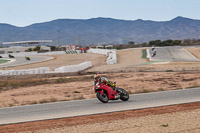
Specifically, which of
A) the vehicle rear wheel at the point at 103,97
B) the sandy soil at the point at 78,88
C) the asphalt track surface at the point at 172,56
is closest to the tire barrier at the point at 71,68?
the sandy soil at the point at 78,88

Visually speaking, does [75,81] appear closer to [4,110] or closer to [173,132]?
[4,110]

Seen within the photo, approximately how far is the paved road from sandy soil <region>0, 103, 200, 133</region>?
0.77m

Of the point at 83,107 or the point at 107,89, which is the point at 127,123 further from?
the point at 107,89

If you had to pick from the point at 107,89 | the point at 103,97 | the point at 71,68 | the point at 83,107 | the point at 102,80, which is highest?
the point at 102,80

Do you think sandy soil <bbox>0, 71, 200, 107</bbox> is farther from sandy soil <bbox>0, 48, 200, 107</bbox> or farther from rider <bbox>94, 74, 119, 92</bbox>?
rider <bbox>94, 74, 119, 92</bbox>

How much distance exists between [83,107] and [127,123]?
12.1 ft

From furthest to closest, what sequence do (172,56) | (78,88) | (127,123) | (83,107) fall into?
(172,56) → (78,88) → (83,107) → (127,123)

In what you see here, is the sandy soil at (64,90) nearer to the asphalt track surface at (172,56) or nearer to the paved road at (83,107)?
the paved road at (83,107)

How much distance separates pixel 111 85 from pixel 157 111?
2775 millimetres

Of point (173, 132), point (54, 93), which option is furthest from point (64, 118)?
point (54, 93)

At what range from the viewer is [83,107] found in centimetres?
1357

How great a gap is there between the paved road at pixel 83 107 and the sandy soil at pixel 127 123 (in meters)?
0.77

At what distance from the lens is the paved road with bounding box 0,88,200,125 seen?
1210 centimetres

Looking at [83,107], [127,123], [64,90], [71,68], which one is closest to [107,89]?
[83,107]
